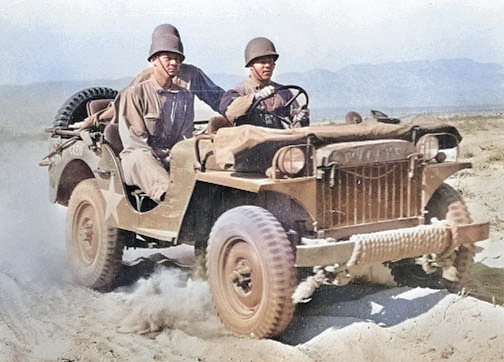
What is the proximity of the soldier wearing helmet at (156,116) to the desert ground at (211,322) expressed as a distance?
30.6 inches

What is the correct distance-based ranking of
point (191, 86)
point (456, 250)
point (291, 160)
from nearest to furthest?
point (291, 160)
point (456, 250)
point (191, 86)

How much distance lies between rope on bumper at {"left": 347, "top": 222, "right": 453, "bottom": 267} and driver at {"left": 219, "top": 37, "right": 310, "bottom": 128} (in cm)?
114

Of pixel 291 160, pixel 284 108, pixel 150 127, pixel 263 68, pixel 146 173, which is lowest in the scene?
pixel 146 173

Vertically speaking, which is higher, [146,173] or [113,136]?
[113,136]

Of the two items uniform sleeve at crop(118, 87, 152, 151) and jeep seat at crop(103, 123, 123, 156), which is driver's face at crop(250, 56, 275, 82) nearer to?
uniform sleeve at crop(118, 87, 152, 151)

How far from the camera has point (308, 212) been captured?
12.3 feet

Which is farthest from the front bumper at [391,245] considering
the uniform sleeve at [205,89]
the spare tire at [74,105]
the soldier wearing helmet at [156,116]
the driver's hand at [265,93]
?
the spare tire at [74,105]

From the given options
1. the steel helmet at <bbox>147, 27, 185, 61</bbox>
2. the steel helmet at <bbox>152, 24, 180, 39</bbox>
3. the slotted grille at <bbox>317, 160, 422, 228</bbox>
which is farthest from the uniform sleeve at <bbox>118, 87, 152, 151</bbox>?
the slotted grille at <bbox>317, 160, 422, 228</bbox>

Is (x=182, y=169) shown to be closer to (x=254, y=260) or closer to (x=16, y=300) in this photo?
(x=254, y=260)

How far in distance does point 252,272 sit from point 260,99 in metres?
1.15

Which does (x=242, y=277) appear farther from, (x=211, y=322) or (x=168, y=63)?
(x=168, y=63)

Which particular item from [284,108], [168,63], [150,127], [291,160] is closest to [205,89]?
[168,63]

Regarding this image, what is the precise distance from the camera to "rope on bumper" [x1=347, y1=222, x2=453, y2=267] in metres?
3.66

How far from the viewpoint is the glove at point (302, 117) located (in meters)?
4.72
